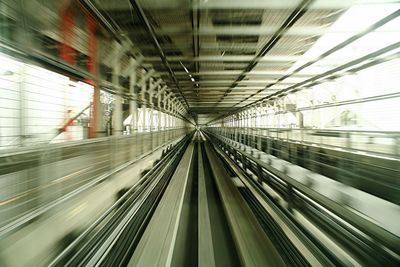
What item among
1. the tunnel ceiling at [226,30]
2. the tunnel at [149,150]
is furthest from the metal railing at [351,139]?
the tunnel ceiling at [226,30]

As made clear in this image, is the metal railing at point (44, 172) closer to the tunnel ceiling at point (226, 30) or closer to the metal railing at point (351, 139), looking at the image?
the tunnel ceiling at point (226, 30)

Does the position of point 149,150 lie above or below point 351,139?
below

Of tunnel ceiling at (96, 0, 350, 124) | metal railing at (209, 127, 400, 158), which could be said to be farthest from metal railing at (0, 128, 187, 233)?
metal railing at (209, 127, 400, 158)

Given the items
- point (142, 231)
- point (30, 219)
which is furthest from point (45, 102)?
point (142, 231)

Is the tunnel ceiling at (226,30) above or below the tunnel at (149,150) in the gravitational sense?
above

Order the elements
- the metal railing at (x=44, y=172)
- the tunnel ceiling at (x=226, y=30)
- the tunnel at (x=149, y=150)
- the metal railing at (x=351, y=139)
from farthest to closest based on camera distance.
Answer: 1. the tunnel ceiling at (x=226, y=30)
2. the metal railing at (x=351, y=139)
3. the tunnel at (x=149, y=150)
4. the metal railing at (x=44, y=172)

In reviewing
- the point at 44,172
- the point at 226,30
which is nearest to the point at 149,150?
the point at 226,30

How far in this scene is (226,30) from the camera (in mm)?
3969

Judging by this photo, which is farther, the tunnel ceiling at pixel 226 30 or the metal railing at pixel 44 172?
the tunnel ceiling at pixel 226 30

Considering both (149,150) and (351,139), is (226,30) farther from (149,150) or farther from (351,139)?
(149,150)

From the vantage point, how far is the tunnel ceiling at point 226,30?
3.15 metres

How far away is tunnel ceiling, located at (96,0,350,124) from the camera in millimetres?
3154

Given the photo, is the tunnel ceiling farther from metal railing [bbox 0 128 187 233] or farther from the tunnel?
metal railing [bbox 0 128 187 233]

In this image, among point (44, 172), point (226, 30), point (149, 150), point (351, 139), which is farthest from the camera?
point (149, 150)
